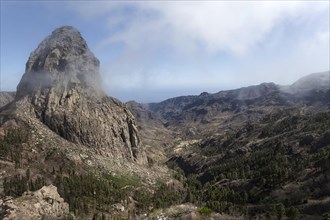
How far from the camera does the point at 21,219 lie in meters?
176

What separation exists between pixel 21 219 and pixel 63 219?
2532 cm

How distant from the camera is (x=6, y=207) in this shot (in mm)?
177750

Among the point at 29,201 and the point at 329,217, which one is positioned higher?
the point at 29,201

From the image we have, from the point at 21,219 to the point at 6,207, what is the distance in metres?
8.87

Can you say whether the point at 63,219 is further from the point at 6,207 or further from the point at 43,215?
the point at 6,207

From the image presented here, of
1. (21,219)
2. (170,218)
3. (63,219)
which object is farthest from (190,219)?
(21,219)

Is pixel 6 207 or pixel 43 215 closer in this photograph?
pixel 6 207

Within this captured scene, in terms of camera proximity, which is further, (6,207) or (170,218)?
(170,218)

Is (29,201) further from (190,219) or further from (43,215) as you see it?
(190,219)

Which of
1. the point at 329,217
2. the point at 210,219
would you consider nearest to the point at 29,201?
the point at 210,219

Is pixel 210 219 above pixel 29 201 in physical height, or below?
below

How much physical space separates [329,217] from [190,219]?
6310 cm

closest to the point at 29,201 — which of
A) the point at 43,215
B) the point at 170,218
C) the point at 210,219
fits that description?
the point at 43,215

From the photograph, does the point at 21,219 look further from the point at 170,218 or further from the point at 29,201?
the point at 170,218
